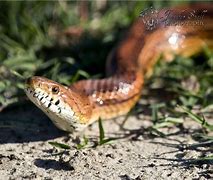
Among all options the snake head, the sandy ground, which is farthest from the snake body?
the sandy ground

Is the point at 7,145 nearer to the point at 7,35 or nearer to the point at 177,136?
the point at 177,136

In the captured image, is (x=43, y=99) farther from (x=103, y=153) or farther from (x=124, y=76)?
(x=124, y=76)

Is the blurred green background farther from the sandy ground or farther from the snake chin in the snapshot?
the snake chin

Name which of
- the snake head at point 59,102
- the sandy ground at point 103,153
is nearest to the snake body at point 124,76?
the snake head at point 59,102

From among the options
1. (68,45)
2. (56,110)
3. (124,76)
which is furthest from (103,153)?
(68,45)

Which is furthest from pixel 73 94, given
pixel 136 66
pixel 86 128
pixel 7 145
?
pixel 136 66

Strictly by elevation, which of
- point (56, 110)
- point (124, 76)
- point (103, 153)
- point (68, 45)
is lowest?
point (103, 153)
